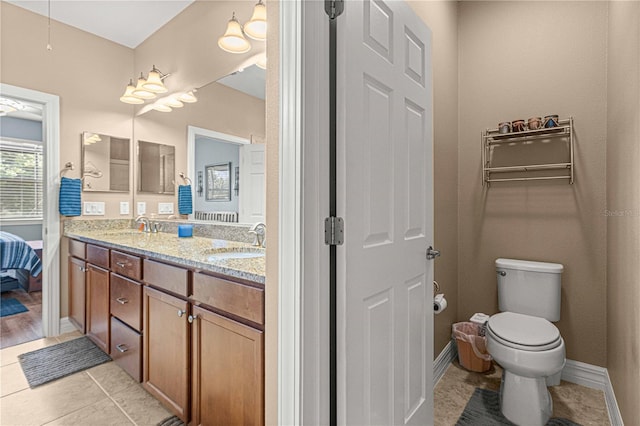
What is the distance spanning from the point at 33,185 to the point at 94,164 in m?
3.50

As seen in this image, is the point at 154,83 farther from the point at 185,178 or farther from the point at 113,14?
the point at 185,178

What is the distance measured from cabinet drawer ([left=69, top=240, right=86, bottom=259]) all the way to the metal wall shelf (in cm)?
306

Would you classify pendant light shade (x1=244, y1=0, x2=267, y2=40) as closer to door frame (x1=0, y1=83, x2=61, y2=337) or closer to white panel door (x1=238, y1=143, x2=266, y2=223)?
white panel door (x1=238, y1=143, x2=266, y2=223)

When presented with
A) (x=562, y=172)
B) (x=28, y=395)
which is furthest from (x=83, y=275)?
(x=562, y=172)

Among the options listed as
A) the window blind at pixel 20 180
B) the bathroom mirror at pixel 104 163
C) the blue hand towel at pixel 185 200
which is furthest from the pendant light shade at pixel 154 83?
the window blind at pixel 20 180

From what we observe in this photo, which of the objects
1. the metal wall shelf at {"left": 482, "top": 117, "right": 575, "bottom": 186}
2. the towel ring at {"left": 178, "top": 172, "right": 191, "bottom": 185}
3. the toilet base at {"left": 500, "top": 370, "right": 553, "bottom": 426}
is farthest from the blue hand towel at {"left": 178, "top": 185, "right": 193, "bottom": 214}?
the toilet base at {"left": 500, "top": 370, "right": 553, "bottom": 426}

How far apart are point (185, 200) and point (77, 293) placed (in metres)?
1.13

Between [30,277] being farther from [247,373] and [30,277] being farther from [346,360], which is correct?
[346,360]

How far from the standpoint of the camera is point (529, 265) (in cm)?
206

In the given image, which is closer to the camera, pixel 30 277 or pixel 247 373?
pixel 247 373

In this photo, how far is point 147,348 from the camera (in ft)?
5.71

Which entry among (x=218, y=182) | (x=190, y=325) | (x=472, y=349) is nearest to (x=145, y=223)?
(x=218, y=182)

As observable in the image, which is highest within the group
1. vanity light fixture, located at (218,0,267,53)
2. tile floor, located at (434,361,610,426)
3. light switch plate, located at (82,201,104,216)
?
vanity light fixture, located at (218,0,267,53)

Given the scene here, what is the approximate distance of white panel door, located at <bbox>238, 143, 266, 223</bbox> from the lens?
2156mm
